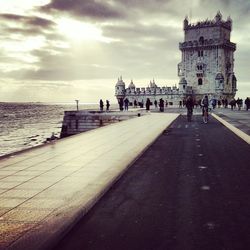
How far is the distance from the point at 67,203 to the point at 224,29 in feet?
293

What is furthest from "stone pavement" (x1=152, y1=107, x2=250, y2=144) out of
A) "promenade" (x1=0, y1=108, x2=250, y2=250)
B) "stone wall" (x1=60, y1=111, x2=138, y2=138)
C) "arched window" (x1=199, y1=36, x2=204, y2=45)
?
"arched window" (x1=199, y1=36, x2=204, y2=45)

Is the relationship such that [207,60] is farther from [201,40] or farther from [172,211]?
[172,211]

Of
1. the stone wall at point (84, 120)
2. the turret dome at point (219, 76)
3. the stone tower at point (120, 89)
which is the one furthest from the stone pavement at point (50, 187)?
the stone tower at point (120, 89)

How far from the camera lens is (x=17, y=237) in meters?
4.59

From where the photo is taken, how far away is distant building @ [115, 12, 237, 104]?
86188mm

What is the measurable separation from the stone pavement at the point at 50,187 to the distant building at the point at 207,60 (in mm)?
77418

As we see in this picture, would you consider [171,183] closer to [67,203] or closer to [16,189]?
[67,203]

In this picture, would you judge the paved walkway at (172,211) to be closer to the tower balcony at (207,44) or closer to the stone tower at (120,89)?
A: the tower balcony at (207,44)

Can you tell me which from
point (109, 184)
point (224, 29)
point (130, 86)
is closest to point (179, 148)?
point (109, 184)

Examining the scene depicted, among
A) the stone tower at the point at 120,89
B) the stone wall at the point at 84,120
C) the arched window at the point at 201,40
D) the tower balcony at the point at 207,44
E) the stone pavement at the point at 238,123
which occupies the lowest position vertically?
the stone wall at the point at 84,120

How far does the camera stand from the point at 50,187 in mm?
6949

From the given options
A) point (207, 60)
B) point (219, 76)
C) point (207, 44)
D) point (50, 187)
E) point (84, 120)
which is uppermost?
point (207, 44)

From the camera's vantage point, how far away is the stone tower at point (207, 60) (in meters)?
86.2

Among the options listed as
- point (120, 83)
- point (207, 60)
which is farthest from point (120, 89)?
point (207, 60)
